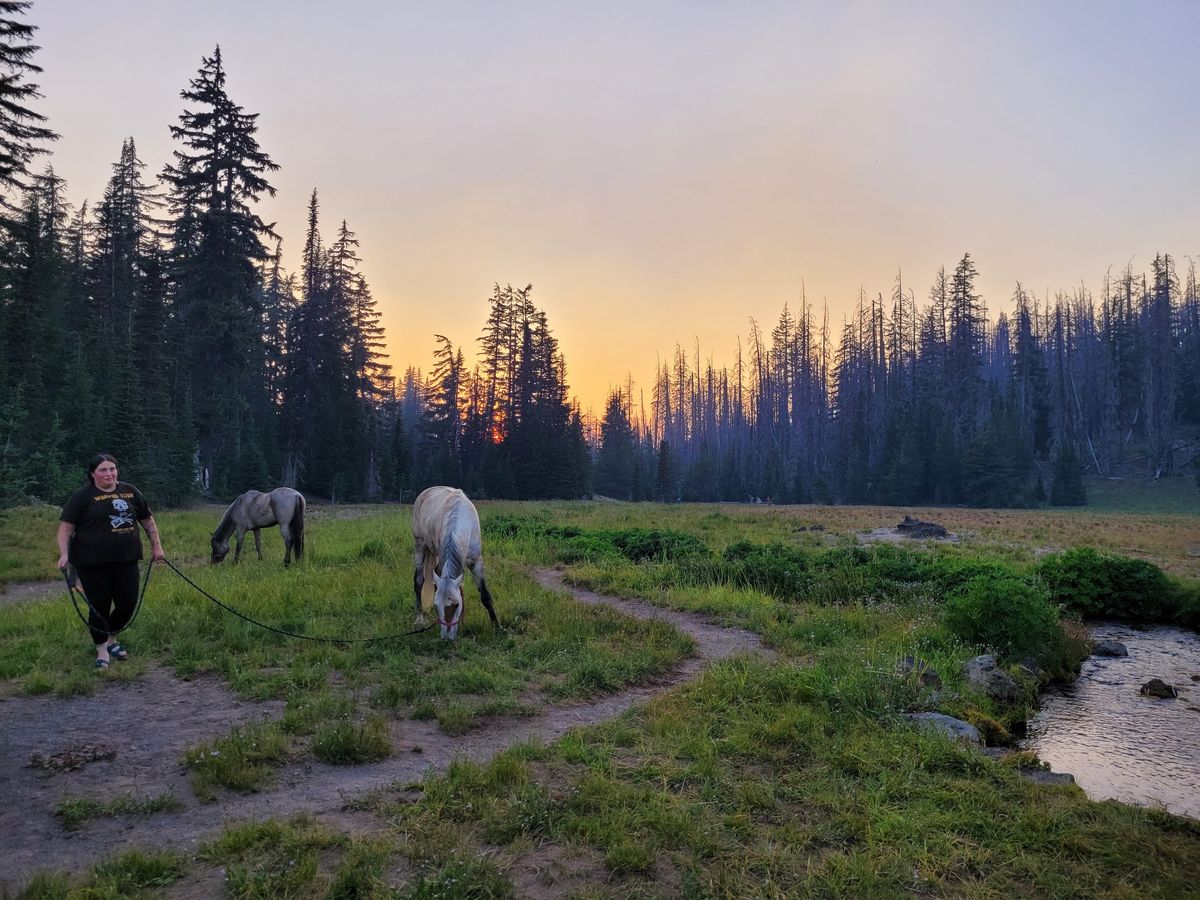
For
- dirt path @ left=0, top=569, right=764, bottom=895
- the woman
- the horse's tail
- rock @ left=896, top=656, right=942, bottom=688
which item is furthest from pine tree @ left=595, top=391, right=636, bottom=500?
dirt path @ left=0, top=569, right=764, bottom=895

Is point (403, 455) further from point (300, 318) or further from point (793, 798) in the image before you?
point (793, 798)

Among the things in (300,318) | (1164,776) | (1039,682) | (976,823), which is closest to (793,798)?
(976,823)

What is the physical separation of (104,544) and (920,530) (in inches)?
1041

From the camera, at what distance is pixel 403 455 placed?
47.2 m

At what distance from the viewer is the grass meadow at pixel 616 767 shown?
3756 mm

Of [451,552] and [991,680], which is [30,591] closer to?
[451,552]

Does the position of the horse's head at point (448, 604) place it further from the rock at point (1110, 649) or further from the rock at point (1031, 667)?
the rock at point (1110, 649)

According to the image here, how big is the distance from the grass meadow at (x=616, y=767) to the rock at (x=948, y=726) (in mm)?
238

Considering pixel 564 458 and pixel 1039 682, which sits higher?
pixel 564 458

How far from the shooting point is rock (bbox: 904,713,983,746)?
236 inches

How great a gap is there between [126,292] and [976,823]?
4922cm

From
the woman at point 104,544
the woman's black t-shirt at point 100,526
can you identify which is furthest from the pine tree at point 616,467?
the woman's black t-shirt at point 100,526

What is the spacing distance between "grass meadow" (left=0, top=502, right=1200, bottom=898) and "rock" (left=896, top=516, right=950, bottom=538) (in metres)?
15.5

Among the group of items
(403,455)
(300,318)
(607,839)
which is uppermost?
(300,318)
